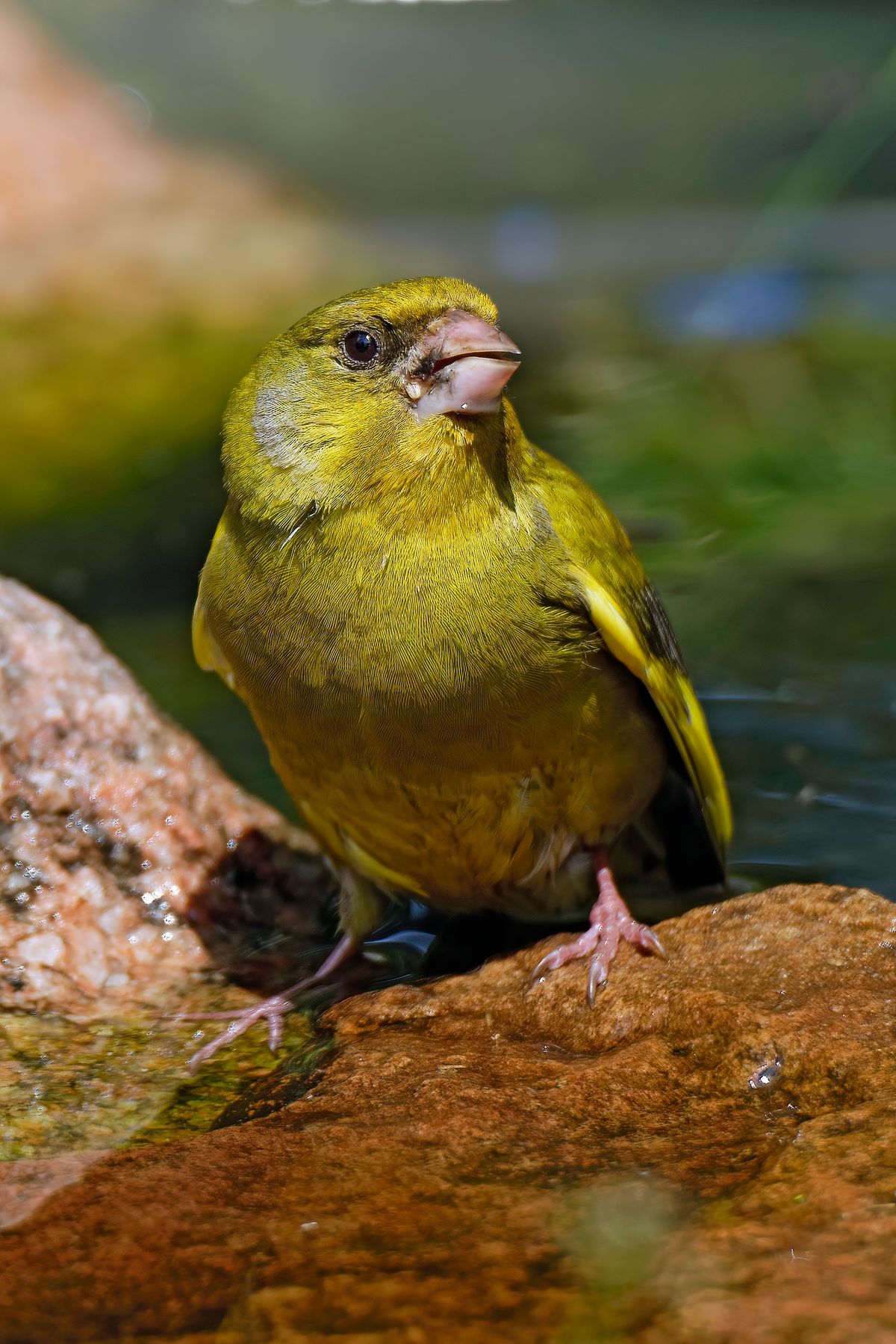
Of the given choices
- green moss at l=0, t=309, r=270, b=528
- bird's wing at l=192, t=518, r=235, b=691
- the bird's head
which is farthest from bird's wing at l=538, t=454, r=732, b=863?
green moss at l=0, t=309, r=270, b=528

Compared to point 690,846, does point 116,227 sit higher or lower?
higher

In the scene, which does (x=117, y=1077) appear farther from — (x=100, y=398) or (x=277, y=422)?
(x=100, y=398)

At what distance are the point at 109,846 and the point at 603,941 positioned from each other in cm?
123

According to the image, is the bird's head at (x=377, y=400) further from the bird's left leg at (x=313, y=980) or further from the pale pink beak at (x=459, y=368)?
the bird's left leg at (x=313, y=980)

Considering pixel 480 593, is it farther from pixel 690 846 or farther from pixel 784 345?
pixel 784 345

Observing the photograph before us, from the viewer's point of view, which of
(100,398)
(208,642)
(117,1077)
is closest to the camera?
(117,1077)

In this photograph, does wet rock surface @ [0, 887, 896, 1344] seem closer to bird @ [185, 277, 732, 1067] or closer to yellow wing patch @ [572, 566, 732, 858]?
bird @ [185, 277, 732, 1067]

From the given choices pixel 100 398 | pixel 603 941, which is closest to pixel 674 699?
pixel 603 941

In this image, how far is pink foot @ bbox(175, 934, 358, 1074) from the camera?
3.32 meters

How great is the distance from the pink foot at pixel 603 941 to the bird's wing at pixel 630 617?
38 centimetres

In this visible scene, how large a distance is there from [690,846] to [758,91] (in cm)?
957

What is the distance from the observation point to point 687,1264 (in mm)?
2207

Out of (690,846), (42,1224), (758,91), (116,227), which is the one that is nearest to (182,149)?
(116,227)

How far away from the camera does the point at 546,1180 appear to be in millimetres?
2535
